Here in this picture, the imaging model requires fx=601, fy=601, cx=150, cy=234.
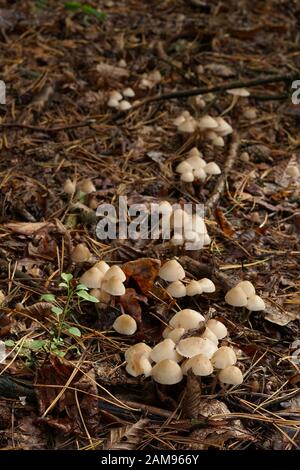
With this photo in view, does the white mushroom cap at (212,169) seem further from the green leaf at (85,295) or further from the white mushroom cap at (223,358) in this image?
the white mushroom cap at (223,358)

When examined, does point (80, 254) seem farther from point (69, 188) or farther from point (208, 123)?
point (208, 123)

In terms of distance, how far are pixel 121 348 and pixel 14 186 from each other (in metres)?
1.89

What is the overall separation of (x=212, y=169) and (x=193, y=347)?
2.29m

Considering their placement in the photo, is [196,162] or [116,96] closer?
[196,162]

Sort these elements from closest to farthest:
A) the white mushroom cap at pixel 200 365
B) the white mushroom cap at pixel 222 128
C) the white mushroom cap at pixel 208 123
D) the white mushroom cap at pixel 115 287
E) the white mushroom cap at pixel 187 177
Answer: the white mushroom cap at pixel 200 365
the white mushroom cap at pixel 115 287
the white mushroom cap at pixel 187 177
the white mushroom cap at pixel 208 123
the white mushroom cap at pixel 222 128

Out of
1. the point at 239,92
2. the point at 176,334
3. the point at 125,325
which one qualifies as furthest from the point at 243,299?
the point at 239,92

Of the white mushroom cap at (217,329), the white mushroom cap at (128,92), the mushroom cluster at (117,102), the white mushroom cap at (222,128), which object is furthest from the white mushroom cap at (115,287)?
the white mushroom cap at (128,92)

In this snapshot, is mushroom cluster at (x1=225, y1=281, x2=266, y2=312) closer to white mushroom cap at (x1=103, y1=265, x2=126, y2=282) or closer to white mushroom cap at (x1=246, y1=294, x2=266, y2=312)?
white mushroom cap at (x1=246, y1=294, x2=266, y2=312)

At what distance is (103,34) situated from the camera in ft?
24.3

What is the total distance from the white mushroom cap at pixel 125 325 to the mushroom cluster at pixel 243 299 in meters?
0.58

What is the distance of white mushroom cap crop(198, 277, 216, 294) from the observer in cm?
349

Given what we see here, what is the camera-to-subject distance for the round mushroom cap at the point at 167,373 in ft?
9.21

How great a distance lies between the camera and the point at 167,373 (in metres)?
2.81

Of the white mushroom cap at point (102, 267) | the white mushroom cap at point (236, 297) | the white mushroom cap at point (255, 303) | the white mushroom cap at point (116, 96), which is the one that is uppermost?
the white mushroom cap at point (102, 267)
